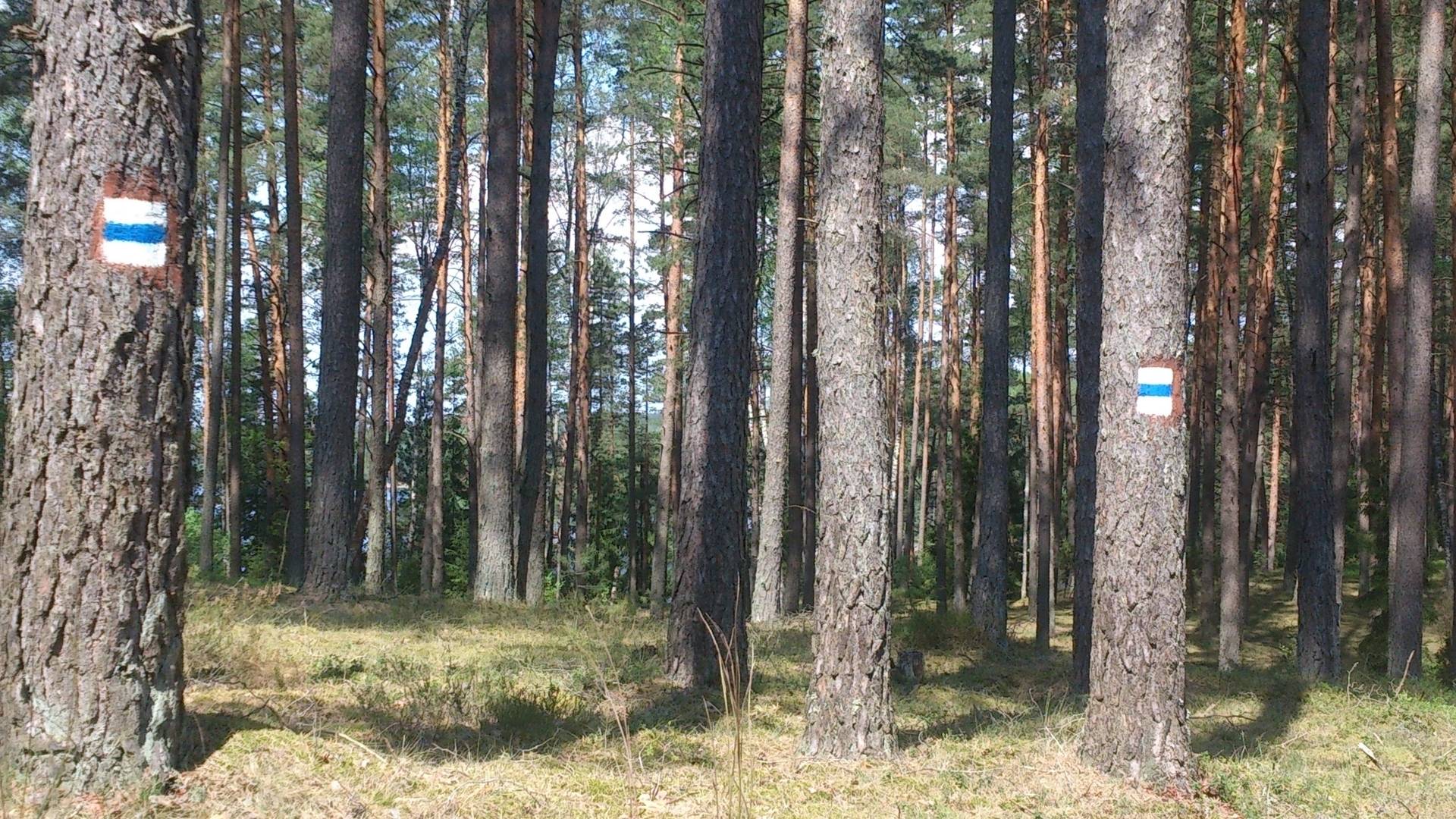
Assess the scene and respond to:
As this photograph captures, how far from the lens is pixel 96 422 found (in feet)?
11.7

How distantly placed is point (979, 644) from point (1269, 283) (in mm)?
12347

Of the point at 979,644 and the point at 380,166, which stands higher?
Result: the point at 380,166

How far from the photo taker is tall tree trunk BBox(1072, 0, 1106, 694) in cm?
853

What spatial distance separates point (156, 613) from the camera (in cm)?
369

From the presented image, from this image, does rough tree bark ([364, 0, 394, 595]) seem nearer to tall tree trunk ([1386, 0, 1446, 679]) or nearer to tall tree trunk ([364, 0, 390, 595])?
tall tree trunk ([364, 0, 390, 595])

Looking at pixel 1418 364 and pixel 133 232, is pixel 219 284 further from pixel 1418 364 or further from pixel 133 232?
pixel 1418 364

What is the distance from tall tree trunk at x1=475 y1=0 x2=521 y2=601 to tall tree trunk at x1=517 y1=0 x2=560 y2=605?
98 centimetres

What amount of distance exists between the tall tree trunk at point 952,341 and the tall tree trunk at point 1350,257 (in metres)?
6.49

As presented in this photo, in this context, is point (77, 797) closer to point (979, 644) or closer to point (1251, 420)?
point (979, 644)

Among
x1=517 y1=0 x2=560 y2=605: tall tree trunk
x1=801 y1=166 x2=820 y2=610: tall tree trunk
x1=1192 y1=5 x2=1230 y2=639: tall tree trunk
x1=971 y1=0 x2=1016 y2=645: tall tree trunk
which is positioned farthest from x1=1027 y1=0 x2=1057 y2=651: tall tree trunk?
x1=517 y1=0 x2=560 y2=605: tall tree trunk

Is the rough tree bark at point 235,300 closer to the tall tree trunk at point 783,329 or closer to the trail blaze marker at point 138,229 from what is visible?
the tall tree trunk at point 783,329

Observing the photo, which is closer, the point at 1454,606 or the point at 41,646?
the point at 41,646

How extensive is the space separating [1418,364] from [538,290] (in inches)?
429

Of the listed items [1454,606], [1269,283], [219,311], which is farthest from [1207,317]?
[219,311]
